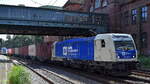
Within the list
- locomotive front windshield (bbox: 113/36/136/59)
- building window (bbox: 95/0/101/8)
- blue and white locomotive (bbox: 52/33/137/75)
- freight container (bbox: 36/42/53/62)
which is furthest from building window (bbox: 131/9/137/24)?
locomotive front windshield (bbox: 113/36/136/59)

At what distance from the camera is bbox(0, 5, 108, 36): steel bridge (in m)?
35.8

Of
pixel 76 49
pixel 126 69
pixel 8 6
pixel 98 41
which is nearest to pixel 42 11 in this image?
pixel 8 6

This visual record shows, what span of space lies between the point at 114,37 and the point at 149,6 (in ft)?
59.5

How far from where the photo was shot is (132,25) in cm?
3816

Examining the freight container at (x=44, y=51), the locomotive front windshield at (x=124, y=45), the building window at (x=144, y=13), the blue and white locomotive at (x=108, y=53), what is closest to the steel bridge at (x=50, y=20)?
the freight container at (x=44, y=51)

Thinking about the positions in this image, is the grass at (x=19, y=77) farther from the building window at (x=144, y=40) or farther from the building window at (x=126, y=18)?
the building window at (x=126, y=18)

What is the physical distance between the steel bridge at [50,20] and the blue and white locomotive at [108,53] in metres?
15.5

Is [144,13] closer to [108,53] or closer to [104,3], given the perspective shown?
[104,3]

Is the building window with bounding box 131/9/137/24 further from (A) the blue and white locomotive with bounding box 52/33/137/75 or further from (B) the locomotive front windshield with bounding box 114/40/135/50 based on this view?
(B) the locomotive front windshield with bounding box 114/40/135/50

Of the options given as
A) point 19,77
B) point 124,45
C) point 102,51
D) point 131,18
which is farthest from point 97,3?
point 19,77

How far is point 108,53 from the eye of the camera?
17.7m

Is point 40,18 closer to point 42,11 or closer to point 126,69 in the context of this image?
point 42,11

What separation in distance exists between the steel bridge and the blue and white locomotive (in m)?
15.5

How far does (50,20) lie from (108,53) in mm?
21481
